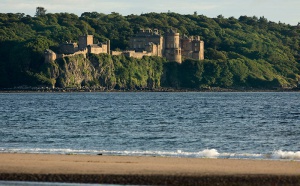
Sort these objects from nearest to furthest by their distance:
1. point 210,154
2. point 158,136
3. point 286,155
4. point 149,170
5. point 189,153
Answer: point 149,170 → point 286,155 → point 210,154 → point 189,153 → point 158,136

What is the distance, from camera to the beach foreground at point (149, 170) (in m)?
28.1

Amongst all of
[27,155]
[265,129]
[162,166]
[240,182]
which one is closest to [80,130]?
[265,129]

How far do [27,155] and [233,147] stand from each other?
11514mm

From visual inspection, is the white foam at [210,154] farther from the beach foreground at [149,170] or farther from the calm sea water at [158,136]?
the beach foreground at [149,170]

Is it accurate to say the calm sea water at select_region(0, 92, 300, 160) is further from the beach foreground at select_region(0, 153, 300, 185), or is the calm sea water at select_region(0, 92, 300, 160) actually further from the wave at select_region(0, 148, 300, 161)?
the beach foreground at select_region(0, 153, 300, 185)

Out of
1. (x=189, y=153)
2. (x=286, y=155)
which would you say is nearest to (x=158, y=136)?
(x=189, y=153)

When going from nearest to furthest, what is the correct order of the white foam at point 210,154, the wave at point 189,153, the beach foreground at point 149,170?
the beach foreground at point 149,170, the wave at point 189,153, the white foam at point 210,154

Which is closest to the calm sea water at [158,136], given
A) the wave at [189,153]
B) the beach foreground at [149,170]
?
the wave at [189,153]

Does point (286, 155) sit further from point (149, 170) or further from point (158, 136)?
point (158, 136)

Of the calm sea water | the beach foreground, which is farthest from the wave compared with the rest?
the beach foreground

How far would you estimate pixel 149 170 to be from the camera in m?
30.1

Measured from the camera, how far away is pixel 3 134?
51.2 m

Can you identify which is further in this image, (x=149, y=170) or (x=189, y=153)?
(x=189, y=153)

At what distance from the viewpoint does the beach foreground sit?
28.1m
